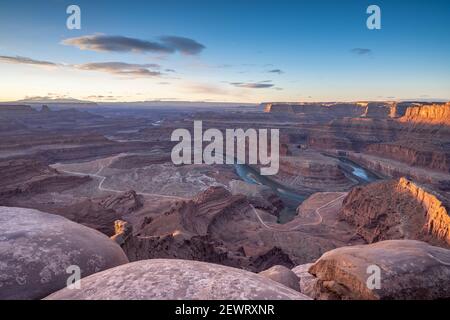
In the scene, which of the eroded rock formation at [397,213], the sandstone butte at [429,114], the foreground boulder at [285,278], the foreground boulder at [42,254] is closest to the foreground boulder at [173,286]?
the foreground boulder at [42,254]

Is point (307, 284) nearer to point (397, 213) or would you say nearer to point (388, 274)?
point (388, 274)

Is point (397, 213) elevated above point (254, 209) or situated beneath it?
elevated above

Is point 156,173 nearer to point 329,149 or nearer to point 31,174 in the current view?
point 31,174

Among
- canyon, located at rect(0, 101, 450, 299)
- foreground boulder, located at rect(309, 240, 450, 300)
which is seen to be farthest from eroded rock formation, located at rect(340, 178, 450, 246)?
foreground boulder, located at rect(309, 240, 450, 300)

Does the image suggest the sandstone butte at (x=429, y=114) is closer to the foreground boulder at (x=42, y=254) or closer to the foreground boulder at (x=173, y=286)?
the foreground boulder at (x=173, y=286)

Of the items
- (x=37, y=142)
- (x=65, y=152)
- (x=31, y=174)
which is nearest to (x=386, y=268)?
(x=31, y=174)

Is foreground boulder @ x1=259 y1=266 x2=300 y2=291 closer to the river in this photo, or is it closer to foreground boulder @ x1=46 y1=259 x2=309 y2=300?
foreground boulder @ x1=46 y1=259 x2=309 y2=300

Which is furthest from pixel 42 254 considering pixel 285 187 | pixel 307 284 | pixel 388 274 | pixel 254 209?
pixel 285 187
